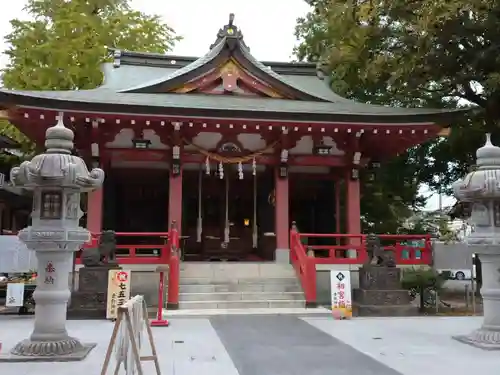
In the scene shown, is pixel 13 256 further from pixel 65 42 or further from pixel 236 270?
pixel 65 42

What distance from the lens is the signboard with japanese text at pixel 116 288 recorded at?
10.4 m

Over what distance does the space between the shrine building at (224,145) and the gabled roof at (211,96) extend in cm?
3

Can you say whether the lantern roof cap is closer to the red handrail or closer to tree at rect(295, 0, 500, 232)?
tree at rect(295, 0, 500, 232)

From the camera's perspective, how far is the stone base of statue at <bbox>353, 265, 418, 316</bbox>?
11398mm

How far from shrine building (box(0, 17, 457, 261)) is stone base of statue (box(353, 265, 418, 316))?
267 cm

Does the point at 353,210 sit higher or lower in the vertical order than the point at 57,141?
lower

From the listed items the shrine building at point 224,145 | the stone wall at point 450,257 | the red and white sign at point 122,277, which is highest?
the shrine building at point 224,145

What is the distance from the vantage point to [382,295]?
37.8 ft

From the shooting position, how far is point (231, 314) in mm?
10969

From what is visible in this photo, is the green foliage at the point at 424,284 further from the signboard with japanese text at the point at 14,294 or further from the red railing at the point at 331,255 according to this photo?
the signboard with japanese text at the point at 14,294

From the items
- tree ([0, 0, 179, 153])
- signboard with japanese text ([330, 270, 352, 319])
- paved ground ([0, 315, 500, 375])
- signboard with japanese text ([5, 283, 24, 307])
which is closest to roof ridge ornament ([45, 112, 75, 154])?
paved ground ([0, 315, 500, 375])

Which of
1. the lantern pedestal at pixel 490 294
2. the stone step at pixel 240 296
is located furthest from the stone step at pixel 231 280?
the lantern pedestal at pixel 490 294

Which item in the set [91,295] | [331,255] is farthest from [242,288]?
[91,295]

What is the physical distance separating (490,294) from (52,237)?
6.50 metres
